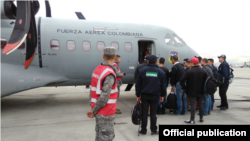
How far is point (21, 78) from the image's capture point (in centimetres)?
713

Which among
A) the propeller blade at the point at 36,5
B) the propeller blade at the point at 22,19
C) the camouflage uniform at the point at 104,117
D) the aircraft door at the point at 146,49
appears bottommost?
the camouflage uniform at the point at 104,117

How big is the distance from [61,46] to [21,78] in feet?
6.36

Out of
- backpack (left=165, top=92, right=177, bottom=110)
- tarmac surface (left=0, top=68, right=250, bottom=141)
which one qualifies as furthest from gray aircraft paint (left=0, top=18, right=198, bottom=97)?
backpack (left=165, top=92, right=177, bottom=110)

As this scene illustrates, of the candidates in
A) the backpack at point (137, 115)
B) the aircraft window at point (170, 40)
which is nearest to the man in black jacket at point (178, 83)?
the backpack at point (137, 115)

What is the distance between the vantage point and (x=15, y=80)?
7.03m

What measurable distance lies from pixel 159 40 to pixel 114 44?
2.20 meters

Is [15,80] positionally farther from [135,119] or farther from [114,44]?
[135,119]

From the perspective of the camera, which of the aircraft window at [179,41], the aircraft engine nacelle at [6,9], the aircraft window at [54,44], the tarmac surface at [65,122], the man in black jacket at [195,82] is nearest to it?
the tarmac surface at [65,122]

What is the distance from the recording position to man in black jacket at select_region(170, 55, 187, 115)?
20.5ft

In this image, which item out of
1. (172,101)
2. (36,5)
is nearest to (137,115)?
(172,101)

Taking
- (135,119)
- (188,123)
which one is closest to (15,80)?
(135,119)

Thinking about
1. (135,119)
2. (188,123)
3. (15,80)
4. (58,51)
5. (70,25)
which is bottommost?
(188,123)

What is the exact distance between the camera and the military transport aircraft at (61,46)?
696 centimetres

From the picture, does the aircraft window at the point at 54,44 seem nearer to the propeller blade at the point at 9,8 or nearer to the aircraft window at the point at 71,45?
the aircraft window at the point at 71,45
